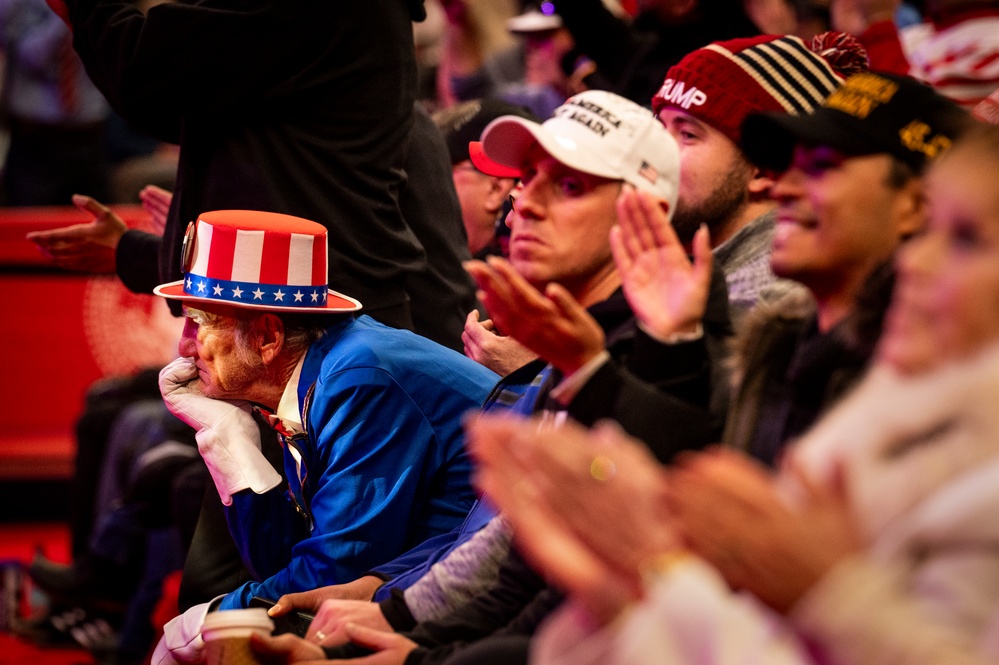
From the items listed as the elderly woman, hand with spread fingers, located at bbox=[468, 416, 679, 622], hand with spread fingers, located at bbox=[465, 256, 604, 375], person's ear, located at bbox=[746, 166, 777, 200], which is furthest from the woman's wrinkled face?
person's ear, located at bbox=[746, 166, 777, 200]

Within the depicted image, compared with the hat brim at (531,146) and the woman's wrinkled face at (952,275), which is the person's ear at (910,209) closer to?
the woman's wrinkled face at (952,275)

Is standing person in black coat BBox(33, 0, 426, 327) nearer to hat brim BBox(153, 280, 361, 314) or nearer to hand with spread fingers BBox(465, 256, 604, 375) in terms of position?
hat brim BBox(153, 280, 361, 314)

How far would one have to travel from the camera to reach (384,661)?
2230mm

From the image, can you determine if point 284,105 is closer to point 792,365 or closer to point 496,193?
point 496,193

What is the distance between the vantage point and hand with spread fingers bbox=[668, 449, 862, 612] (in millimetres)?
1338

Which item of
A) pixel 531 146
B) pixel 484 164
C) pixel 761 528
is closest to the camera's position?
pixel 761 528

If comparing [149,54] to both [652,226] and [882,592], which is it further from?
[882,592]

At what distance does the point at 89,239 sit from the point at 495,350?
1342 mm

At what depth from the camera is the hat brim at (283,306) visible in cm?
289

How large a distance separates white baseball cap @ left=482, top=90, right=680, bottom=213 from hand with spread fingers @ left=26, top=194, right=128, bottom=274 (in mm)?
1587

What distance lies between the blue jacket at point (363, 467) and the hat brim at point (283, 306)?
0.18 feet

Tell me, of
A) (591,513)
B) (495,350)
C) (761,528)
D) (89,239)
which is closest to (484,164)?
(495,350)

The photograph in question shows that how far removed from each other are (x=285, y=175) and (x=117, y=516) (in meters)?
2.06

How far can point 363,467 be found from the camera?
2.77 metres
